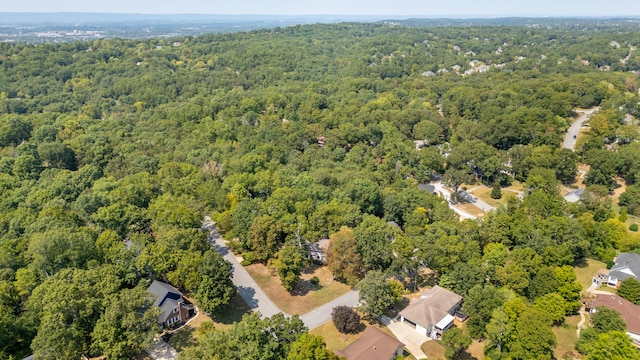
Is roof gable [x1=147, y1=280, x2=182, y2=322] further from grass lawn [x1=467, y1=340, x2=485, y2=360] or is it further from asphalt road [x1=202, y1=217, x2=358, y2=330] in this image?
grass lawn [x1=467, y1=340, x2=485, y2=360]

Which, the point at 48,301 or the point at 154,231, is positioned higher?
the point at 48,301

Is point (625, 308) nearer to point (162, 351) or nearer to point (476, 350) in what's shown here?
point (476, 350)

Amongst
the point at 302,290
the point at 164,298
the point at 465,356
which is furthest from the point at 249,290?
the point at 465,356

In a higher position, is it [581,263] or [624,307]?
[624,307]

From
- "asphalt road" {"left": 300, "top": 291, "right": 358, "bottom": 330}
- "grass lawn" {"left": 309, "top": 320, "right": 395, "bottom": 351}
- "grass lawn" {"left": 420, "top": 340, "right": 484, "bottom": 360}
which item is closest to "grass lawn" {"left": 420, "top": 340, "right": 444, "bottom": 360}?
"grass lawn" {"left": 420, "top": 340, "right": 484, "bottom": 360}

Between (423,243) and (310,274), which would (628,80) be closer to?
(423,243)

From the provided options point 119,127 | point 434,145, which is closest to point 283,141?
point 434,145
